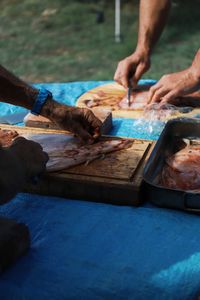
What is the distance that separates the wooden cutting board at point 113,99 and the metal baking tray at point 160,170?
0.46 metres

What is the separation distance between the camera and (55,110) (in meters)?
2.17

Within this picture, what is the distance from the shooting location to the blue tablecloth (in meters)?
1.42

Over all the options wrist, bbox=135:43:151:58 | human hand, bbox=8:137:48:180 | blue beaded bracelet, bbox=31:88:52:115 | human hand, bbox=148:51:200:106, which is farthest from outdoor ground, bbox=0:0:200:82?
human hand, bbox=8:137:48:180

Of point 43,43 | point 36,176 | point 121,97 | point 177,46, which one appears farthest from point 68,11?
point 36,176

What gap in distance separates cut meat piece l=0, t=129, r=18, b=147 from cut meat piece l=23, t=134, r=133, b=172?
71 millimetres

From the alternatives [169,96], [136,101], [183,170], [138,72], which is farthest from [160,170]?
[138,72]

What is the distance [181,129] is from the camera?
212 cm

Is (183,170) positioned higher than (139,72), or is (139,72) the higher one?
(139,72)

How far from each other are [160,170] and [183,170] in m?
0.11

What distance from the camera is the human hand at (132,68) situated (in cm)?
293

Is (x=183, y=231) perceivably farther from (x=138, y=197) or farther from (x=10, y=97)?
(x=10, y=97)

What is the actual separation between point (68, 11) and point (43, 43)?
1660 mm

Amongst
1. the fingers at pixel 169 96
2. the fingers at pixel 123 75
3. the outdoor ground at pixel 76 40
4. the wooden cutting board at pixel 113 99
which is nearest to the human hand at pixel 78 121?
the wooden cutting board at pixel 113 99

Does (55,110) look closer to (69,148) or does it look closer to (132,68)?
(69,148)
